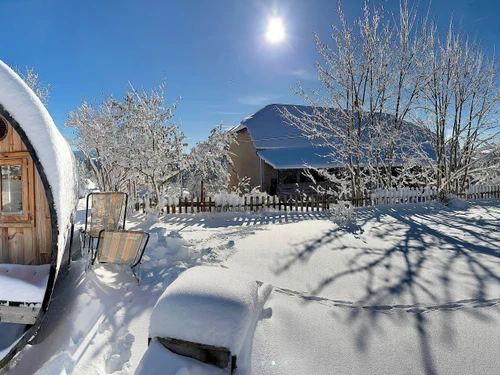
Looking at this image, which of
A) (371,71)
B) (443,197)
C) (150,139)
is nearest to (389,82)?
(371,71)

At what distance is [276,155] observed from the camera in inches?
680

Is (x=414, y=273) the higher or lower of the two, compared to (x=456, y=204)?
lower

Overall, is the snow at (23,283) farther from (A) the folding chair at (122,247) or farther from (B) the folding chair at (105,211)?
(B) the folding chair at (105,211)

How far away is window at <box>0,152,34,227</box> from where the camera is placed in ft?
14.9

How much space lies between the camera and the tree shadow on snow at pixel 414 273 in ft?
10.8

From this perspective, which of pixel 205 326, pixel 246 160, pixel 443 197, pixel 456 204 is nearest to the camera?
pixel 205 326

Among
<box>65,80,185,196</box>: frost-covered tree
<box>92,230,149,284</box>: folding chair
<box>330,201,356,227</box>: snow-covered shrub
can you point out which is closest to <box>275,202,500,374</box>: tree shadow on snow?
<box>330,201,356,227</box>: snow-covered shrub

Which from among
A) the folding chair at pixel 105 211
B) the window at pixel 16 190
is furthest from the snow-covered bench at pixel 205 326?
the folding chair at pixel 105 211

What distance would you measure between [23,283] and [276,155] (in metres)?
14.5

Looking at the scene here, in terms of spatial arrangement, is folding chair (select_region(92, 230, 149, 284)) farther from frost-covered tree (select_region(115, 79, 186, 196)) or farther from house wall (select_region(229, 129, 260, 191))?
house wall (select_region(229, 129, 260, 191))

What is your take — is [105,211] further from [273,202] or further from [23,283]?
[273,202]

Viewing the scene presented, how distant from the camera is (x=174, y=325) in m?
2.61

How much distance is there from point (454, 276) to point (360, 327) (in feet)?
7.67

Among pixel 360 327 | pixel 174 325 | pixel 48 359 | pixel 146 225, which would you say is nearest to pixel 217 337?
pixel 174 325
